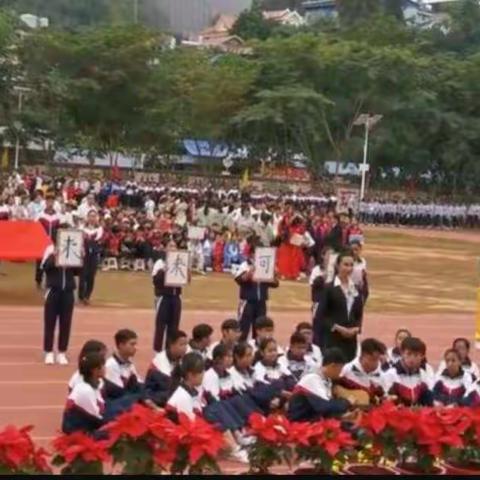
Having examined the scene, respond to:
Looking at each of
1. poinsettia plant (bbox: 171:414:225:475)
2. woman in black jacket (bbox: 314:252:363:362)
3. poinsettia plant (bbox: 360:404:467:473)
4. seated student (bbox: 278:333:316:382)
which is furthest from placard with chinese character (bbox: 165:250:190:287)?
poinsettia plant (bbox: 171:414:225:475)

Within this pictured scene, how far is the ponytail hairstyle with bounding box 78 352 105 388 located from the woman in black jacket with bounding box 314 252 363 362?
3491 mm

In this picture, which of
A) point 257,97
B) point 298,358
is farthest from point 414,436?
point 257,97

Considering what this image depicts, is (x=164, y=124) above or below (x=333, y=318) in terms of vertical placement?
above

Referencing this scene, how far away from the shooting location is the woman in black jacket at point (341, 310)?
12.1 m

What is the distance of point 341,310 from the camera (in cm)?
1211

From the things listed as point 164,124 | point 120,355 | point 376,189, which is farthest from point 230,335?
point 376,189

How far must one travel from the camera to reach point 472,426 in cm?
727

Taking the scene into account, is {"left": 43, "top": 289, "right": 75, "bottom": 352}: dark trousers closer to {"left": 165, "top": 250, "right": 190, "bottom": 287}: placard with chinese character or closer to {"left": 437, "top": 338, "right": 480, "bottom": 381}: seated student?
{"left": 165, "top": 250, "right": 190, "bottom": 287}: placard with chinese character

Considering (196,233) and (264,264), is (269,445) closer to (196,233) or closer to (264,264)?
(264,264)

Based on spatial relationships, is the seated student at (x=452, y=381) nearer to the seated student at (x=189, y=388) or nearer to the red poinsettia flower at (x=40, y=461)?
the seated student at (x=189, y=388)

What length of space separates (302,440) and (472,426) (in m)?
1.14

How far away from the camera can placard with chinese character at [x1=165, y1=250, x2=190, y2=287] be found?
1455cm

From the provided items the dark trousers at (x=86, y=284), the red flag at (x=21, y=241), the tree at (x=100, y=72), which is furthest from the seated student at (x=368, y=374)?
the tree at (x=100, y=72)

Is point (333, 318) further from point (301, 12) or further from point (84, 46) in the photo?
point (301, 12)
